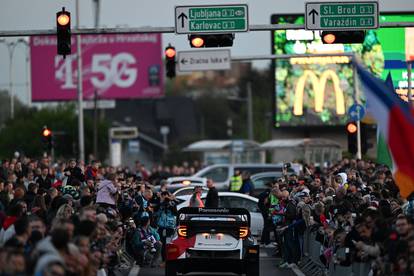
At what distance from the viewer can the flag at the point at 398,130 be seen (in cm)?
1652

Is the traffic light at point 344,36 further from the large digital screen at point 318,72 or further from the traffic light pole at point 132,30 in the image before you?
the large digital screen at point 318,72

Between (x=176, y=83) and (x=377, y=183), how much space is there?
105103 mm

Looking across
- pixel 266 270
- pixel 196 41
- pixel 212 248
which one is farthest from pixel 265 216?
pixel 212 248

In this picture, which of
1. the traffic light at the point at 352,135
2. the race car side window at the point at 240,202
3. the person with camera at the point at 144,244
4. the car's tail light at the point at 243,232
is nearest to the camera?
the car's tail light at the point at 243,232

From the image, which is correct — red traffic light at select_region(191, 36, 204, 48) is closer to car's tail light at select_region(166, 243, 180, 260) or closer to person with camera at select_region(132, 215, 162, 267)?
person with camera at select_region(132, 215, 162, 267)

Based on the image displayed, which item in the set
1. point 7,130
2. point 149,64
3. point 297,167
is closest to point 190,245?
point 297,167

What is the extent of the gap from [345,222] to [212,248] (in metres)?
2.54

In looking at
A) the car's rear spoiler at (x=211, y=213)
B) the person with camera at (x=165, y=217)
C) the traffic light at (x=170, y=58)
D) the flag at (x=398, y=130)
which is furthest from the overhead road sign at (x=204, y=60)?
the flag at (x=398, y=130)

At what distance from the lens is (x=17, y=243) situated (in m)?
14.6

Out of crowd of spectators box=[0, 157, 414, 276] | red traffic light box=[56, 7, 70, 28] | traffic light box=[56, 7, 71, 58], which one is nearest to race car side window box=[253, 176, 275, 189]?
crowd of spectators box=[0, 157, 414, 276]

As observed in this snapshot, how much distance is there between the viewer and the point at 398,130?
16719 millimetres

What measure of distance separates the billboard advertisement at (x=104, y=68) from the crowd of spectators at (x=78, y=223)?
48575 millimetres

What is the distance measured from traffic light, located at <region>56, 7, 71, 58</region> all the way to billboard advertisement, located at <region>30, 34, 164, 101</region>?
195 ft

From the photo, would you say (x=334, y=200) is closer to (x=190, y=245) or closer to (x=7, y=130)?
(x=190, y=245)
